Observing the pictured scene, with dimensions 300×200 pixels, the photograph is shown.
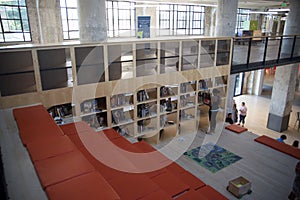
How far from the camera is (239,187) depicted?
4605 millimetres

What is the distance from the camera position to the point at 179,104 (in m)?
7.12

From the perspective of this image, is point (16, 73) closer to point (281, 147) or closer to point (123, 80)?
point (123, 80)

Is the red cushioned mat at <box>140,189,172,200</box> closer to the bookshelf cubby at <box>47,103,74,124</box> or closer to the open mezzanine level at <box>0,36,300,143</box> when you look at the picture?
the open mezzanine level at <box>0,36,300,143</box>

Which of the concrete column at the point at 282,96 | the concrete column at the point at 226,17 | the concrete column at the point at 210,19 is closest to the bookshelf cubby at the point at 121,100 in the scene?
the concrete column at the point at 226,17

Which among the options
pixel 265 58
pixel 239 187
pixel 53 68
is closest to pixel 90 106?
pixel 53 68

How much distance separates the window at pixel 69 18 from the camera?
521 inches

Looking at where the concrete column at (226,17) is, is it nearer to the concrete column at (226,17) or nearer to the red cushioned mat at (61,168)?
the concrete column at (226,17)

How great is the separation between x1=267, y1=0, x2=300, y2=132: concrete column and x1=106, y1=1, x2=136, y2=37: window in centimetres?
898

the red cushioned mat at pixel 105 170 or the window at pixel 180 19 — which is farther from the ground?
the window at pixel 180 19

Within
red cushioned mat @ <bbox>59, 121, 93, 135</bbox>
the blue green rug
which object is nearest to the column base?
the blue green rug

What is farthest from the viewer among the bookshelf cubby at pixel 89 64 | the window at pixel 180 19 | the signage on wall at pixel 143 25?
the window at pixel 180 19

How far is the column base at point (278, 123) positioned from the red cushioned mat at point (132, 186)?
11.1 metres

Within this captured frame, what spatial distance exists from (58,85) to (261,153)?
5.27 metres

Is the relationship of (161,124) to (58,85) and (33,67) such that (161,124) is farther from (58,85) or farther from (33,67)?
(33,67)
